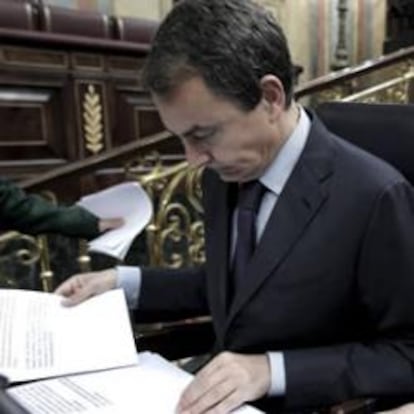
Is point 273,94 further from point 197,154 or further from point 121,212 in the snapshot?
point 121,212

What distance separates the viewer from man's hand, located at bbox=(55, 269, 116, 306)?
3.74 ft

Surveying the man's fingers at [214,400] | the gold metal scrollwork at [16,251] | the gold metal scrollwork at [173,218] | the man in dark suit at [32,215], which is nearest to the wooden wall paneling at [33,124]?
the gold metal scrollwork at [16,251]

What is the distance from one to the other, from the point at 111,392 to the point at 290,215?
384mm

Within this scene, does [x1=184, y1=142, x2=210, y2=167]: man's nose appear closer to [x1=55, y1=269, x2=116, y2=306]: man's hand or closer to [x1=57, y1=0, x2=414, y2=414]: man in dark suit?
[x1=57, y1=0, x2=414, y2=414]: man in dark suit

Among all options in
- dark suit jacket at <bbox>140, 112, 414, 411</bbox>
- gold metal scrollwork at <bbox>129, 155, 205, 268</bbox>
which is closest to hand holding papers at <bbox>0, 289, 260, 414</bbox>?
dark suit jacket at <bbox>140, 112, 414, 411</bbox>

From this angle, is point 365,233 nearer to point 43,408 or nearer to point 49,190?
point 43,408

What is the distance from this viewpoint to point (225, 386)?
83cm

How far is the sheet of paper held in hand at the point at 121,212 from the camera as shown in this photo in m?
1.42

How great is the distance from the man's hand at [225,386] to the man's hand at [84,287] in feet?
1.19

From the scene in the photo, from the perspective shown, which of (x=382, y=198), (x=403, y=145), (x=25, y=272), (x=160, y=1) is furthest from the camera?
(x=160, y=1)

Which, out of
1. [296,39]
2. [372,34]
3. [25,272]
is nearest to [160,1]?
[296,39]

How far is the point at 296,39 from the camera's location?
716cm

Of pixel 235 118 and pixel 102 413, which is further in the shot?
pixel 235 118

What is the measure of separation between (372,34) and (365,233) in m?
7.32
